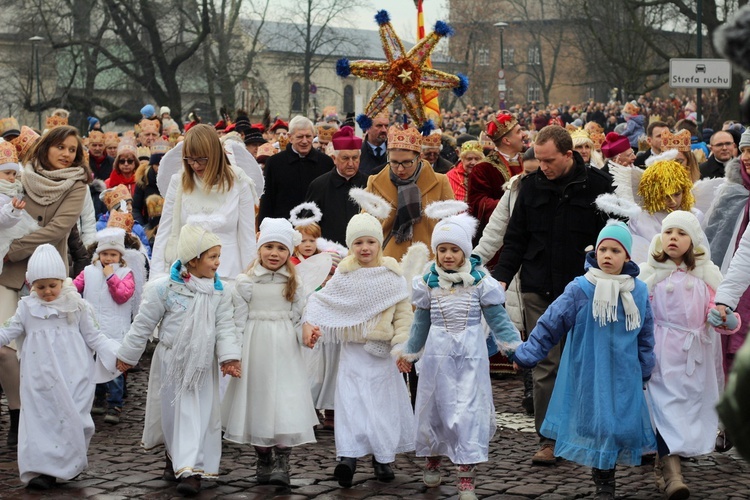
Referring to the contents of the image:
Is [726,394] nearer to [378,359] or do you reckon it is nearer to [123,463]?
[378,359]

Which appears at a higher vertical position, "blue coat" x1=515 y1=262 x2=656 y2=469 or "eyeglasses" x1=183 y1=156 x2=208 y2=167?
"eyeglasses" x1=183 y1=156 x2=208 y2=167

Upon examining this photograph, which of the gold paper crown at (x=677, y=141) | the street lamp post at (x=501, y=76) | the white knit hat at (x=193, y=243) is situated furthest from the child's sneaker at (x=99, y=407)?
the street lamp post at (x=501, y=76)

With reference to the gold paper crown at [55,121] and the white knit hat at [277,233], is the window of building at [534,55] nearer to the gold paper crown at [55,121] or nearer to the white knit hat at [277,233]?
the gold paper crown at [55,121]

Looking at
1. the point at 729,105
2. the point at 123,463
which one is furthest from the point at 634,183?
the point at 729,105

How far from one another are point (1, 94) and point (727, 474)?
47466 millimetres

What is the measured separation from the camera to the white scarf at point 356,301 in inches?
306

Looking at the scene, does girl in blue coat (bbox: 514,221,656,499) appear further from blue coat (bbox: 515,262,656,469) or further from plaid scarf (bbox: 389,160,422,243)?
plaid scarf (bbox: 389,160,422,243)

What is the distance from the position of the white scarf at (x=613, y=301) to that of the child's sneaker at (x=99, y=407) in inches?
181

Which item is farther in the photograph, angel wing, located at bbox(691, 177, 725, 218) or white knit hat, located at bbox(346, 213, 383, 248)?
angel wing, located at bbox(691, 177, 725, 218)

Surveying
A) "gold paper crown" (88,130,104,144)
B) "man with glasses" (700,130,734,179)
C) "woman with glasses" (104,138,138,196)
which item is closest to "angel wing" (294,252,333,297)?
"man with glasses" (700,130,734,179)

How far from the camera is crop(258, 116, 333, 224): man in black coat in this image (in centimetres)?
1166

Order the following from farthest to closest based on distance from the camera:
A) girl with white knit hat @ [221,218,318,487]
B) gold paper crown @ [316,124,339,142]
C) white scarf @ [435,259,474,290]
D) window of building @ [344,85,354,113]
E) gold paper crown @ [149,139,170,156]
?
window of building @ [344,85,354,113]
gold paper crown @ [316,124,339,142]
gold paper crown @ [149,139,170,156]
girl with white knit hat @ [221,218,318,487]
white scarf @ [435,259,474,290]

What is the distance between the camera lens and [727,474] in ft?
25.5

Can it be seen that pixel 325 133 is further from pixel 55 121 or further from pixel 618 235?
pixel 618 235
